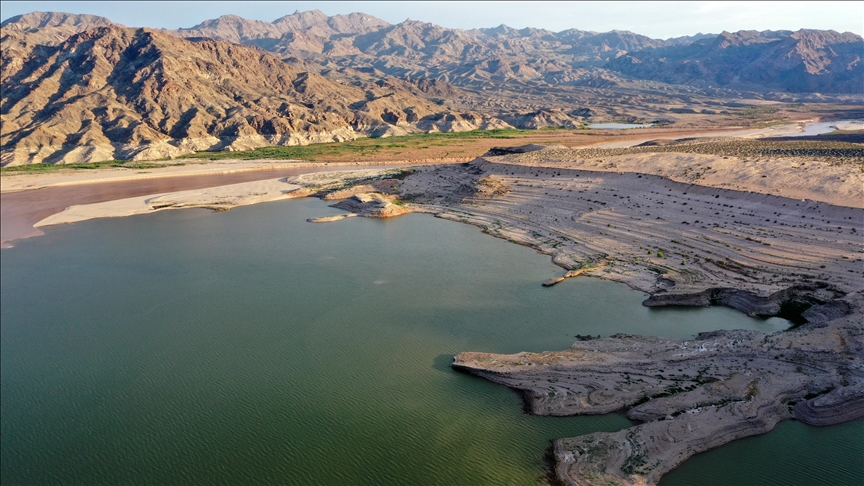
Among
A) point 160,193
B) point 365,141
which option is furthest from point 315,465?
point 365,141

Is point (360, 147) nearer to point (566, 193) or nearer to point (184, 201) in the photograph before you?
point (184, 201)

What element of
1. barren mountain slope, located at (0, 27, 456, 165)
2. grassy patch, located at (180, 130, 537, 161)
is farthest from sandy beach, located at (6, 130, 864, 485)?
barren mountain slope, located at (0, 27, 456, 165)

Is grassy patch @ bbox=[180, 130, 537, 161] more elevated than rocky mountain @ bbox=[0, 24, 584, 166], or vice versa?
rocky mountain @ bbox=[0, 24, 584, 166]

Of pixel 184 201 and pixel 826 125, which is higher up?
pixel 826 125

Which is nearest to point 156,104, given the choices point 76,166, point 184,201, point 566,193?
point 76,166

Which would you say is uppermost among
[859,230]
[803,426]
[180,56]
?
[180,56]

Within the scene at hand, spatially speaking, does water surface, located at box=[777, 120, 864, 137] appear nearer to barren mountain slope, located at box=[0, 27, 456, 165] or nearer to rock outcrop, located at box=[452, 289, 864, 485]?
barren mountain slope, located at box=[0, 27, 456, 165]

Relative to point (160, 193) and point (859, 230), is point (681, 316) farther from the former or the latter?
point (160, 193)

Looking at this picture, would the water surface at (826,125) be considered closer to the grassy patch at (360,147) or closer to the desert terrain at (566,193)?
the desert terrain at (566,193)
